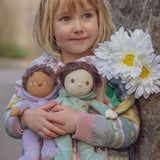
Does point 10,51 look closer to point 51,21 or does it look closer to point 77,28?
point 51,21

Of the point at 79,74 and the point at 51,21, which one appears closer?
the point at 79,74

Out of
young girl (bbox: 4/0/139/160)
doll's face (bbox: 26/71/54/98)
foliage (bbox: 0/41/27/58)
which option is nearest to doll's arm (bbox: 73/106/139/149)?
young girl (bbox: 4/0/139/160)

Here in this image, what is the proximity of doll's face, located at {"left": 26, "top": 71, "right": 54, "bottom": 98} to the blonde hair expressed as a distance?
0.27m

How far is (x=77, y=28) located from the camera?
1.55m

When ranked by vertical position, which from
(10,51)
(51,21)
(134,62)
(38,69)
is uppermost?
(51,21)

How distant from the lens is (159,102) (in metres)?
1.34

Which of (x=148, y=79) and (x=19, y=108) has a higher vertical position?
(x=148, y=79)

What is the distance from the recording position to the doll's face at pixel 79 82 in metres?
1.41

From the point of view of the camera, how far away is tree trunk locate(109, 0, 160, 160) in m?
1.34

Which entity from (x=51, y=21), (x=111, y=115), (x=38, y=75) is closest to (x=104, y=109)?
(x=111, y=115)

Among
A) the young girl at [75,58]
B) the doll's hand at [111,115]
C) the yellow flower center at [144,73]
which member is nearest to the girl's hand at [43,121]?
the young girl at [75,58]

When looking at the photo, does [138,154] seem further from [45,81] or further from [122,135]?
[45,81]

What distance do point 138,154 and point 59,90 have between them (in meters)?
0.55

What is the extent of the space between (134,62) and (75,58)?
51 cm
